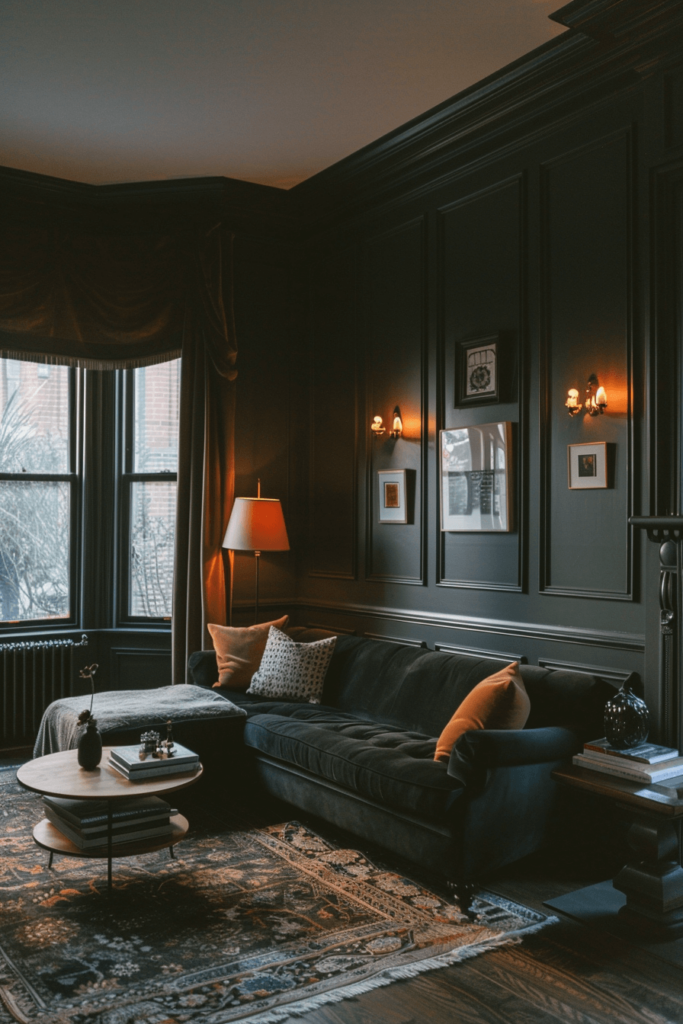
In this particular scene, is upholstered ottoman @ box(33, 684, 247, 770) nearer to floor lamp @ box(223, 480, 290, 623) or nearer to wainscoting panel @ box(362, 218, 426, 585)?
floor lamp @ box(223, 480, 290, 623)

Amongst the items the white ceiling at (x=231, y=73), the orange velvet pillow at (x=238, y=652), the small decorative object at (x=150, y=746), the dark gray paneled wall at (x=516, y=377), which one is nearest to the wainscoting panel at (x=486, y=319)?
the dark gray paneled wall at (x=516, y=377)

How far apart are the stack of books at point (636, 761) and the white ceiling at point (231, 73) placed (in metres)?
2.94

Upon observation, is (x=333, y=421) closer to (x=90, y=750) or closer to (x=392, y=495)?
(x=392, y=495)

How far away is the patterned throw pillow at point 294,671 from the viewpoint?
4637 mm

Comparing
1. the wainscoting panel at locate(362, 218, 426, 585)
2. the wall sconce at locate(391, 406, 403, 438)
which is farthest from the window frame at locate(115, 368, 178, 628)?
the wall sconce at locate(391, 406, 403, 438)

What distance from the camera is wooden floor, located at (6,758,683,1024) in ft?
7.68

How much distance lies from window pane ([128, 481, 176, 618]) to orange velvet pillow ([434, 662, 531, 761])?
2.87m

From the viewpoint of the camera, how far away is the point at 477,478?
4336 mm

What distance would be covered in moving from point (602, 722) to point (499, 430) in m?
1.47

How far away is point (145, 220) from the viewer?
5.59m

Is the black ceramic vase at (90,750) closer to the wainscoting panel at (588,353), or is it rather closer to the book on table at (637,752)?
the book on table at (637,752)

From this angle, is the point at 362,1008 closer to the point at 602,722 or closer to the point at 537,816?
the point at 537,816

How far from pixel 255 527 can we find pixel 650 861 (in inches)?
114

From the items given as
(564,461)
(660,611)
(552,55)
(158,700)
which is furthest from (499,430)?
(158,700)
